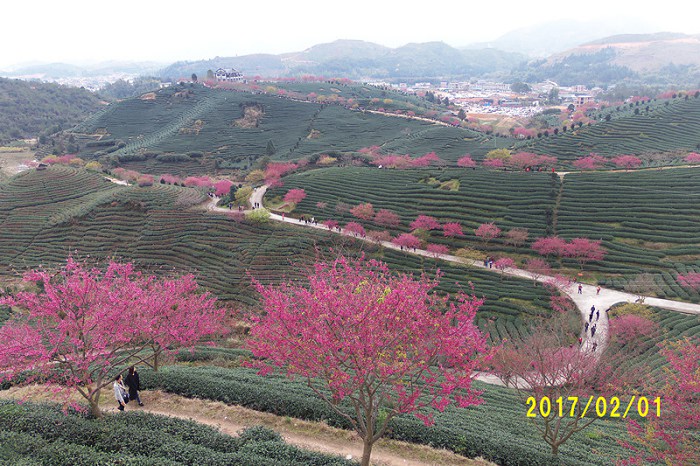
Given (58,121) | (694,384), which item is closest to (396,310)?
(694,384)

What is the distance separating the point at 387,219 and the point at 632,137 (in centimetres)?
6251

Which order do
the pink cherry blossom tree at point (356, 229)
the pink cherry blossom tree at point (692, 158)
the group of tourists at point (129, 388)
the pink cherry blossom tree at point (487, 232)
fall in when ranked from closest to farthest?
the group of tourists at point (129, 388), the pink cherry blossom tree at point (487, 232), the pink cherry blossom tree at point (356, 229), the pink cherry blossom tree at point (692, 158)

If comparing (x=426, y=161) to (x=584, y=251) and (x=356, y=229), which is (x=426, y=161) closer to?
(x=356, y=229)

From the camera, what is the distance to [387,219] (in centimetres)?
5212

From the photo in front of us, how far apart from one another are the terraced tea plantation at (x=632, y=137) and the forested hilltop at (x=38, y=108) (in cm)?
15042

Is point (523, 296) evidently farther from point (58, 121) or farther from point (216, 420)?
point (58, 121)

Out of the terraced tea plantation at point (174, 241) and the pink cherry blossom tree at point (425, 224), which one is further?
the pink cherry blossom tree at point (425, 224)

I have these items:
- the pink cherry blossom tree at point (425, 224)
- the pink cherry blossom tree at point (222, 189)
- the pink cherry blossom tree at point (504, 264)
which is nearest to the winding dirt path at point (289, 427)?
the pink cherry blossom tree at point (504, 264)

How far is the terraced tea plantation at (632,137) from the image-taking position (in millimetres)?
73250

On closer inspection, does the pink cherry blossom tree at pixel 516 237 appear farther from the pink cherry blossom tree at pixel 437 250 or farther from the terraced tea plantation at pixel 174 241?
the pink cherry blossom tree at pixel 437 250

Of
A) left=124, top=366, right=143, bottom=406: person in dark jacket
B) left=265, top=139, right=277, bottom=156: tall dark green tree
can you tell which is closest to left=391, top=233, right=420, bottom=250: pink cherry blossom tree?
left=124, top=366, right=143, bottom=406: person in dark jacket

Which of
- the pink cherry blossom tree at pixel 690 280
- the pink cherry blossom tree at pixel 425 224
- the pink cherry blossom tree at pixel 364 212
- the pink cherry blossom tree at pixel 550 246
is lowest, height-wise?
the pink cherry blossom tree at pixel 690 280

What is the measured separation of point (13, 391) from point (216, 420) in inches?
429
